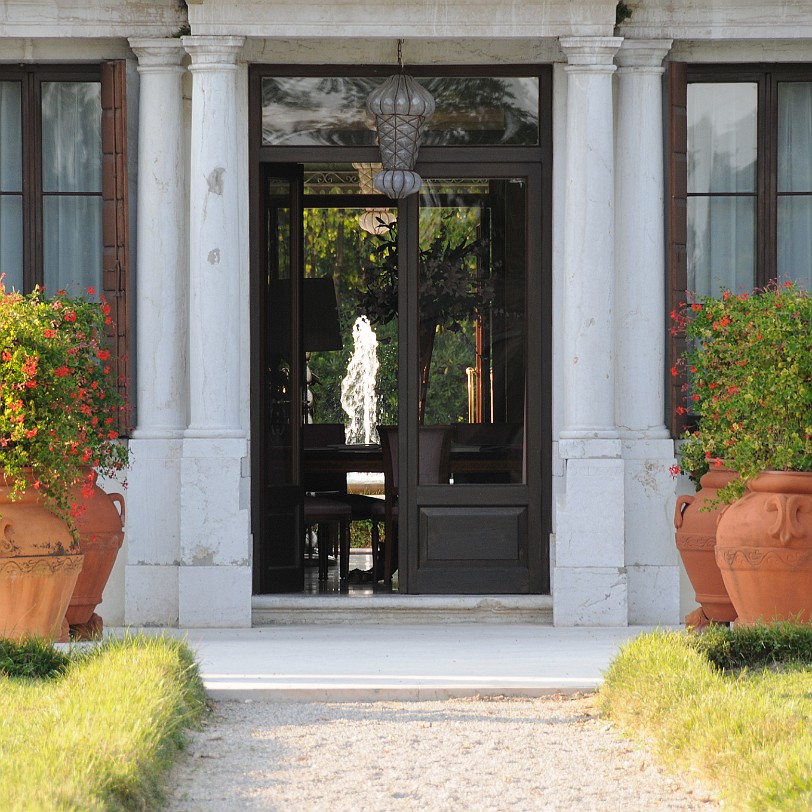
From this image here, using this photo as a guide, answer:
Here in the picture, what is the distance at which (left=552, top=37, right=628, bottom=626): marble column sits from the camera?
830 cm

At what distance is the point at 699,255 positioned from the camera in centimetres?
891

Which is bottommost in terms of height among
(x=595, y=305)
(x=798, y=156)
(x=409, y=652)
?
(x=409, y=652)

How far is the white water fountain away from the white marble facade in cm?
1030

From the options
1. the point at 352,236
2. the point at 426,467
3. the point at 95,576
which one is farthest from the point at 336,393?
the point at 95,576

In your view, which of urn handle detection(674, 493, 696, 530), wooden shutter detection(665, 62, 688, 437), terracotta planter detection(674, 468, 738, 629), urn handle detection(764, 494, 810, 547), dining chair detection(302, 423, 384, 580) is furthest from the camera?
dining chair detection(302, 423, 384, 580)

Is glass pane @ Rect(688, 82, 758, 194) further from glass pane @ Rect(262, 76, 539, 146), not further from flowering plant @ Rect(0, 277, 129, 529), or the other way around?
flowering plant @ Rect(0, 277, 129, 529)

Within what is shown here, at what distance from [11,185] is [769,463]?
4.88m

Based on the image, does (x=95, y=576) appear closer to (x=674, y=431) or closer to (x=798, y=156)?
(x=674, y=431)

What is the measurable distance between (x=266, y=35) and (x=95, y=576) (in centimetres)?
323

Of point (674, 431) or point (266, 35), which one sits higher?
point (266, 35)

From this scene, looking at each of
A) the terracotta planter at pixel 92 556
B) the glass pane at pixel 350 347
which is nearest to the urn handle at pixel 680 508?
the terracotta planter at pixel 92 556

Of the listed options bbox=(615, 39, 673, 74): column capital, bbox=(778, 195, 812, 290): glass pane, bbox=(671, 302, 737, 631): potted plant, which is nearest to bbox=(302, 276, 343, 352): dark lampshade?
bbox=(615, 39, 673, 74): column capital

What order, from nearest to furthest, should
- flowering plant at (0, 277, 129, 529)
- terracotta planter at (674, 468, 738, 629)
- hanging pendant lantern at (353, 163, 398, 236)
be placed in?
flowering plant at (0, 277, 129, 529), terracotta planter at (674, 468, 738, 629), hanging pendant lantern at (353, 163, 398, 236)

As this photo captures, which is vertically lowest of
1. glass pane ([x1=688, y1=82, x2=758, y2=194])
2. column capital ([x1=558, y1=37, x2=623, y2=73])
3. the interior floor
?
the interior floor
